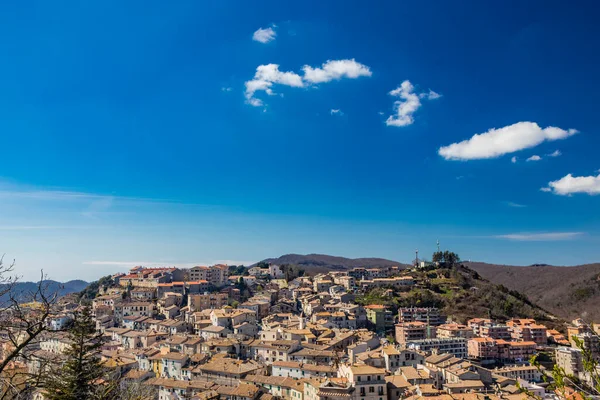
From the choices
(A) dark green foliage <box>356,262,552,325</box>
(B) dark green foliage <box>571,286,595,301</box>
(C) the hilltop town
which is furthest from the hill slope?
(B) dark green foliage <box>571,286,595,301</box>

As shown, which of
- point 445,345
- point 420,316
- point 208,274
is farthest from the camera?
point 208,274

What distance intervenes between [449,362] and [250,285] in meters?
58.5

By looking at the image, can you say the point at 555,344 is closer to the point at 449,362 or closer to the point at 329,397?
the point at 449,362

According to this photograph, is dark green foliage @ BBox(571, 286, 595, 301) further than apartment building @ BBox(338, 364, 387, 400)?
Yes

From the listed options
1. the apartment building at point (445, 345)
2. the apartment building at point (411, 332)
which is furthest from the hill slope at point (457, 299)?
the apartment building at point (445, 345)

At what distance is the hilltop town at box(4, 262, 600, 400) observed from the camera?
38500mm

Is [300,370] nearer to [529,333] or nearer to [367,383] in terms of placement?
[367,383]

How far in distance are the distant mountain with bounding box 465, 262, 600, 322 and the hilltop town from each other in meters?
41.2

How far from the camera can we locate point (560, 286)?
520ft

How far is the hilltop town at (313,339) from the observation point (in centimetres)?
3850

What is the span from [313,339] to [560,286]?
135780mm

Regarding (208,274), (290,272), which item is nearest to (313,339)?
(208,274)

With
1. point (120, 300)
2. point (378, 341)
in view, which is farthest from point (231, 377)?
point (120, 300)

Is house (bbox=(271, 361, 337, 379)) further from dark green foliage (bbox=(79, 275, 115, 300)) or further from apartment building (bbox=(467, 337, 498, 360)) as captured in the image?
dark green foliage (bbox=(79, 275, 115, 300))
